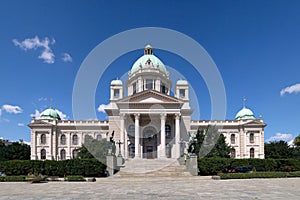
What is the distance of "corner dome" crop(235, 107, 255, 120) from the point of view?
216 ft

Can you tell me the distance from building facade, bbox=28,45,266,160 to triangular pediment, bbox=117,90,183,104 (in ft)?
10.1

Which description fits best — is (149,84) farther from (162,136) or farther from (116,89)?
(162,136)

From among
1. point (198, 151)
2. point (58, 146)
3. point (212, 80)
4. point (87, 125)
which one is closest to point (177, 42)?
point (212, 80)

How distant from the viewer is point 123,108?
4781cm

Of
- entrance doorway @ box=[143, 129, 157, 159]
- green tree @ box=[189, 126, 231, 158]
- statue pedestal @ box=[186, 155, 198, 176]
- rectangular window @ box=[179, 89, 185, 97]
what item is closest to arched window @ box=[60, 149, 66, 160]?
entrance doorway @ box=[143, 129, 157, 159]

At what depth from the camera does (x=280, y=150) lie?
184 feet

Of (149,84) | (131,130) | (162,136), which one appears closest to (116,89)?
(149,84)

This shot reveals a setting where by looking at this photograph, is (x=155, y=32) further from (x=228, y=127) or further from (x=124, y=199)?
(x=228, y=127)

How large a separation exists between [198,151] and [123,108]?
51.6 ft

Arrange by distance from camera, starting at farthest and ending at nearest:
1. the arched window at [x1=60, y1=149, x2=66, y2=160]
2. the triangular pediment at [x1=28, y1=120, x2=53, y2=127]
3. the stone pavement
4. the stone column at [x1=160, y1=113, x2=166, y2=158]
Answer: the arched window at [x1=60, y1=149, x2=66, y2=160]
the triangular pediment at [x1=28, y1=120, x2=53, y2=127]
the stone column at [x1=160, y1=113, x2=166, y2=158]
the stone pavement

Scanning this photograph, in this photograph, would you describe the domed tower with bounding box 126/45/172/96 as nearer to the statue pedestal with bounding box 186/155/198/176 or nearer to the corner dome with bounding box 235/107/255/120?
the corner dome with bounding box 235/107/255/120

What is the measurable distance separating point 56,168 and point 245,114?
167 ft

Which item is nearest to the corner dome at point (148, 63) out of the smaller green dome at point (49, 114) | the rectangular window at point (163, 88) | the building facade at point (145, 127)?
the building facade at point (145, 127)

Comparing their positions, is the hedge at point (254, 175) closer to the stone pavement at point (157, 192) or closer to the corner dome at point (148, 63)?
the stone pavement at point (157, 192)
